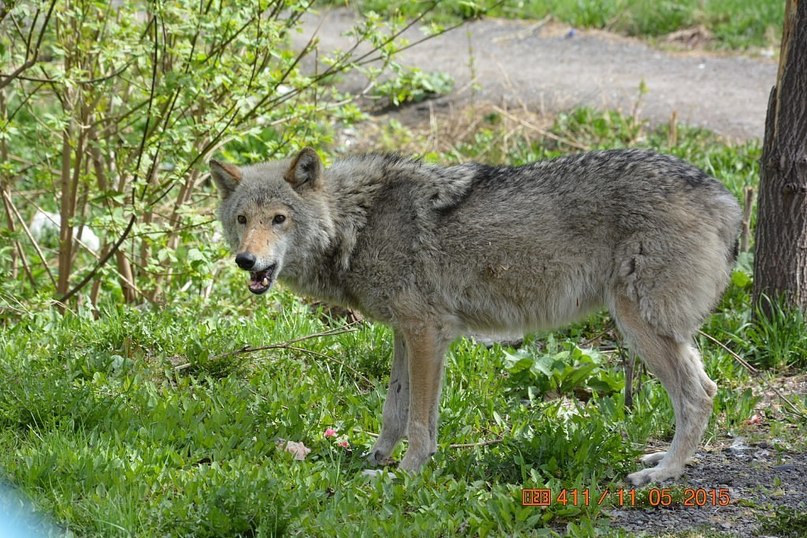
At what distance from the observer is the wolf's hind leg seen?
17.4 feet

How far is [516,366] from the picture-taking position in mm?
6508

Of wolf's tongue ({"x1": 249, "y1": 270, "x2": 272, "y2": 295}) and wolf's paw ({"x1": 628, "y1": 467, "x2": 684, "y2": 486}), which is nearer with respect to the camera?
wolf's paw ({"x1": 628, "y1": 467, "x2": 684, "y2": 486})

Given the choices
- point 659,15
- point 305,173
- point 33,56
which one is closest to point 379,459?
point 305,173

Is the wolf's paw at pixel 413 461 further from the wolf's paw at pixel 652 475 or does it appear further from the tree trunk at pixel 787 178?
the tree trunk at pixel 787 178

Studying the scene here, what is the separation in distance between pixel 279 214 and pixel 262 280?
412 millimetres

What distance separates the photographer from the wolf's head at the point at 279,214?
5570 mm

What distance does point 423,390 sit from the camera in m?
5.54

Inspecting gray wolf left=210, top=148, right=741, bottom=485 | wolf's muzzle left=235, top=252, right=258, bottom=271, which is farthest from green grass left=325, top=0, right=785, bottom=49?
wolf's muzzle left=235, top=252, right=258, bottom=271

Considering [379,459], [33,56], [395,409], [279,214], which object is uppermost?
[33,56]

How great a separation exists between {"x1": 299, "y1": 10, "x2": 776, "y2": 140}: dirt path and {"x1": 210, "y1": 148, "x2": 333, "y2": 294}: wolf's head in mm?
6146

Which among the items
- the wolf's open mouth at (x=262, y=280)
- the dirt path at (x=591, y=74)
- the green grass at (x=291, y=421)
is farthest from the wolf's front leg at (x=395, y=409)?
the dirt path at (x=591, y=74)

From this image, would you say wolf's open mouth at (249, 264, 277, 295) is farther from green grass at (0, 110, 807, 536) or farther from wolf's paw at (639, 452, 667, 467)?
wolf's paw at (639, 452, 667, 467)

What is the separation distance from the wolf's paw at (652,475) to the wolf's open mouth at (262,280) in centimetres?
223
